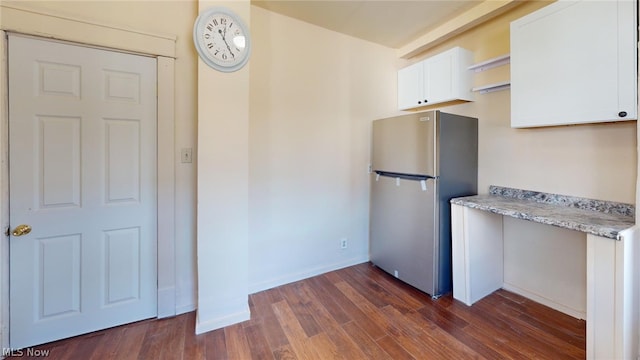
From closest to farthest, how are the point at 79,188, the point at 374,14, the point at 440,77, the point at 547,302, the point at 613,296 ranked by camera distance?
the point at 613,296
the point at 79,188
the point at 547,302
the point at 374,14
the point at 440,77

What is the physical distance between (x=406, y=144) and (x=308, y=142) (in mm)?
957

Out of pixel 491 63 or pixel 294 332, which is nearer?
pixel 294 332

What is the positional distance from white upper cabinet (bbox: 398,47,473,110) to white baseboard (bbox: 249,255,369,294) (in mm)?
1925

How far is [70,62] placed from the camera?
1.66 metres

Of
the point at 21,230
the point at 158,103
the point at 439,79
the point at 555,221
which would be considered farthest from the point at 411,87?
the point at 21,230

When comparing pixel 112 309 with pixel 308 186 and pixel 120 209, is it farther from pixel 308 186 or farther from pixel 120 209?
pixel 308 186

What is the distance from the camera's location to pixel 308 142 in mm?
2625

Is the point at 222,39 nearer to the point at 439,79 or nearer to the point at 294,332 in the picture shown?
the point at 439,79

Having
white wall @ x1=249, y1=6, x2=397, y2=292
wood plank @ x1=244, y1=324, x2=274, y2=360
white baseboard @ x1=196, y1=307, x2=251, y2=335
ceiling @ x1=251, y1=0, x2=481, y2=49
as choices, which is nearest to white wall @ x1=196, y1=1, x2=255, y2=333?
white baseboard @ x1=196, y1=307, x2=251, y2=335

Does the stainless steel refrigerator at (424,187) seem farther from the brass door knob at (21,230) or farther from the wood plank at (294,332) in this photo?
the brass door knob at (21,230)

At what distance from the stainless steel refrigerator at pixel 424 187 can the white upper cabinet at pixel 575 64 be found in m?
0.51

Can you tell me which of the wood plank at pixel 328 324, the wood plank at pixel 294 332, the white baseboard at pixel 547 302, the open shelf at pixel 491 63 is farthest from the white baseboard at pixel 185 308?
the open shelf at pixel 491 63

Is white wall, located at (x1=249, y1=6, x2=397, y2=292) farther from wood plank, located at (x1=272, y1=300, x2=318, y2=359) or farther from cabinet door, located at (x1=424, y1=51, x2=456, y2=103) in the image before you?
cabinet door, located at (x1=424, y1=51, x2=456, y2=103)

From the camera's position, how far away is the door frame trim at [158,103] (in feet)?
4.97
